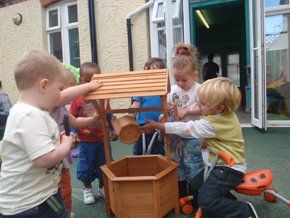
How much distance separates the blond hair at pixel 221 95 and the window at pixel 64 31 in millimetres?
5389

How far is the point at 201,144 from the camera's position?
8.02ft

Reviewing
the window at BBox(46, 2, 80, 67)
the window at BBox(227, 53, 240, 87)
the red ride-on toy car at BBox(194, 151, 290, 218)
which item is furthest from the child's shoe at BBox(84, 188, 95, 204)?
the window at BBox(227, 53, 240, 87)

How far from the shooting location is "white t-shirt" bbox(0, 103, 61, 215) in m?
1.41

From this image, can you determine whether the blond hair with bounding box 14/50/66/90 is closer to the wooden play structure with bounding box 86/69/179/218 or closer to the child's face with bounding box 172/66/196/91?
the wooden play structure with bounding box 86/69/179/218

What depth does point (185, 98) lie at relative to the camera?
2615 mm

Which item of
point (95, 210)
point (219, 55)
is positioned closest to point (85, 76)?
point (95, 210)

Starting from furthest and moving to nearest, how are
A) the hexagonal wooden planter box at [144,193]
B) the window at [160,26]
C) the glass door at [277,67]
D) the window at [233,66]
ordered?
1. the window at [233,66]
2. the glass door at [277,67]
3. the window at [160,26]
4. the hexagonal wooden planter box at [144,193]

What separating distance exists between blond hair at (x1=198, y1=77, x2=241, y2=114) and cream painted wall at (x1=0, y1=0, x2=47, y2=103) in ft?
19.4

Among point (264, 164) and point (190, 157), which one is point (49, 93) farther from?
point (264, 164)

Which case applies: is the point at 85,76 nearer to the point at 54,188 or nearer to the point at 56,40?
the point at 54,188

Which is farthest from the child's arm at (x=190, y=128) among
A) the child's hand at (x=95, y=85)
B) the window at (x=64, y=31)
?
the window at (x=64, y=31)

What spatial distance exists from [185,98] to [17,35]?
6128 millimetres

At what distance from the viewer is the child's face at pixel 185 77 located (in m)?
2.54

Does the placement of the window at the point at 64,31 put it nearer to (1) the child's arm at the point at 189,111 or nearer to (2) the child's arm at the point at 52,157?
(1) the child's arm at the point at 189,111
